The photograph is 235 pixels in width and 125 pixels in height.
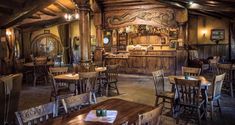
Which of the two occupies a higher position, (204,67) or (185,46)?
(185,46)

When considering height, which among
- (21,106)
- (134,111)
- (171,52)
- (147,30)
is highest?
(147,30)

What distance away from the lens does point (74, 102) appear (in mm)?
2492

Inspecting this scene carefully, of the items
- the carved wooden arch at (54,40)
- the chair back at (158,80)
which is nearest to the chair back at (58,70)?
the chair back at (158,80)

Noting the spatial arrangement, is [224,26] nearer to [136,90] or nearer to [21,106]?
[136,90]

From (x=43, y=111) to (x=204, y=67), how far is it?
8362 millimetres

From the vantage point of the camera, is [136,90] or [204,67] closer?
[136,90]

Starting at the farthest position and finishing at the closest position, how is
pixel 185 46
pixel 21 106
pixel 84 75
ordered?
pixel 185 46, pixel 21 106, pixel 84 75

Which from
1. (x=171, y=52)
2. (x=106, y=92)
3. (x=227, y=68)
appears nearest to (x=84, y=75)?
(x=106, y=92)

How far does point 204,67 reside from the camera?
928cm

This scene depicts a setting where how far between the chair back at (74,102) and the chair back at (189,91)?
175cm

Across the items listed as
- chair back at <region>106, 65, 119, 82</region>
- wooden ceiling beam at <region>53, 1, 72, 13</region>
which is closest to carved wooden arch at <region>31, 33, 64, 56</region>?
wooden ceiling beam at <region>53, 1, 72, 13</region>

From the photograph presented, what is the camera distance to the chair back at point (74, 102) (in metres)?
2.40

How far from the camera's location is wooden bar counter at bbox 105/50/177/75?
9203 millimetres

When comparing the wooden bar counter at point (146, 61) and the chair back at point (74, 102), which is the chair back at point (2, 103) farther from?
the wooden bar counter at point (146, 61)
